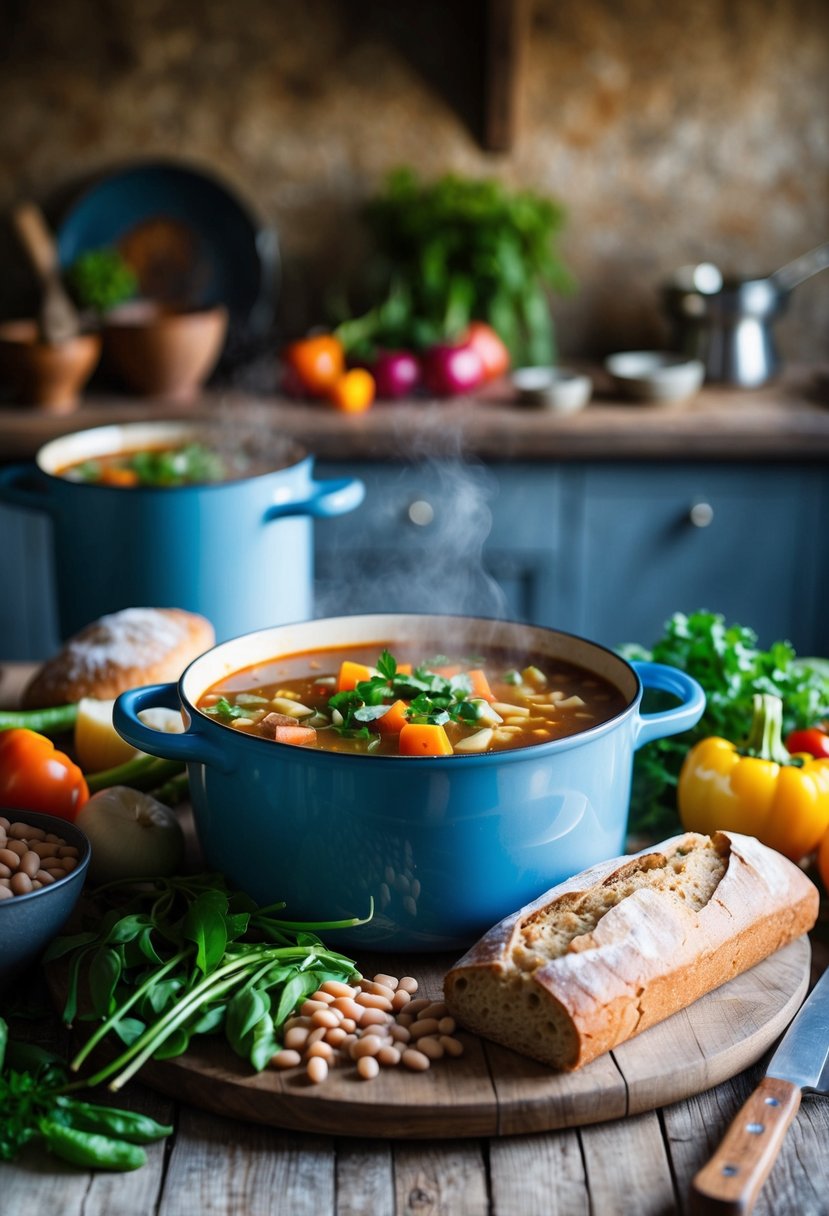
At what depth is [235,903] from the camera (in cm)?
128

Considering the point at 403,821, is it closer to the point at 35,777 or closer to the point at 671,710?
the point at 671,710

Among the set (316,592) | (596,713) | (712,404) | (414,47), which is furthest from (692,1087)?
(414,47)

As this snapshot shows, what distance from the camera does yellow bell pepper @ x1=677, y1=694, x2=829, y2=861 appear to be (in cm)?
145

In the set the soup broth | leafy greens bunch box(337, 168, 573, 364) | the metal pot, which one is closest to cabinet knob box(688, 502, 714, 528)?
the metal pot

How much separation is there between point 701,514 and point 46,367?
168 cm

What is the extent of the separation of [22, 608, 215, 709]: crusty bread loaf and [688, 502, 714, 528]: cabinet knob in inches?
74.9

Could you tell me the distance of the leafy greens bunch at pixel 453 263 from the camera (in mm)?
3756

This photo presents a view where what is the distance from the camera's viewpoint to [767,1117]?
103cm

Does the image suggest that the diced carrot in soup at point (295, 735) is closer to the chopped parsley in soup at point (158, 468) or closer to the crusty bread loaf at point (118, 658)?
the crusty bread loaf at point (118, 658)

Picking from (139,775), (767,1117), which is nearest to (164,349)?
(139,775)

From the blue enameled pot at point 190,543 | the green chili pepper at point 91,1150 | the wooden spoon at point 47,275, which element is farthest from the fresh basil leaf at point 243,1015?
the wooden spoon at point 47,275

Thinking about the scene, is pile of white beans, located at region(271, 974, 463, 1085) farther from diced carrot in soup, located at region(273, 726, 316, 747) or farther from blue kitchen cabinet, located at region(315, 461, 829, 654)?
blue kitchen cabinet, located at region(315, 461, 829, 654)

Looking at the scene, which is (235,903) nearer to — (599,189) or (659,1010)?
(659,1010)

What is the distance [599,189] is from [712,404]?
88 cm
